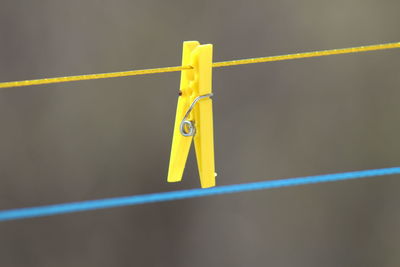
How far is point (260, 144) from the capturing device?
2.88m

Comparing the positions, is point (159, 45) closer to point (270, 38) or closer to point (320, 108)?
point (270, 38)

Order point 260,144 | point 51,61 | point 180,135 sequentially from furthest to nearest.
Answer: point 260,144 < point 51,61 < point 180,135

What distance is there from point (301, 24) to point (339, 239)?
114 cm

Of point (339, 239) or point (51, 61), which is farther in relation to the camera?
point (339, 239)

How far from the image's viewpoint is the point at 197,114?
4.30ft

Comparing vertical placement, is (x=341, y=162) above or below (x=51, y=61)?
below

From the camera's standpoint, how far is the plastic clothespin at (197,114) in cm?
129

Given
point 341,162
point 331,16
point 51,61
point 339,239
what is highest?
point 331,16

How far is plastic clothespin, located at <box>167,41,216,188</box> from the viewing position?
4.22ft

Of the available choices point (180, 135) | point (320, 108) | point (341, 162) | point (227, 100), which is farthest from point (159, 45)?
point (180, 135)

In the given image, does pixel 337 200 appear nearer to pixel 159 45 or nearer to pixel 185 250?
pixel 185 250

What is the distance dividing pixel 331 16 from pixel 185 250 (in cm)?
126

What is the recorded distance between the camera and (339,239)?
3184 millimetres

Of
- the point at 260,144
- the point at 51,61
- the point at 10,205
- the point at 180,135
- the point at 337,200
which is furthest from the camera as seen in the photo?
the point at 337,200
